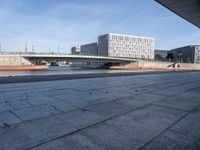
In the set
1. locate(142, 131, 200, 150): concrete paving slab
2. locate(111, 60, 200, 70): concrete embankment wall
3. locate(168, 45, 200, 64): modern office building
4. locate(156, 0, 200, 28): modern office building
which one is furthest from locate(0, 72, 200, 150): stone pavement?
locate(168, 45, 200, 64): modern office building

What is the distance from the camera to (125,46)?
6260 inches

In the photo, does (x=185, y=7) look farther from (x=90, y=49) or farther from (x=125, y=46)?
(x=90, y=49)

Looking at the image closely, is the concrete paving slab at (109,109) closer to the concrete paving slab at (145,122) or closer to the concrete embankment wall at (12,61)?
the concrete paving slab at (145,122)

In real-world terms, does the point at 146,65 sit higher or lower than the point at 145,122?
higher

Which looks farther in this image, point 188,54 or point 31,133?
point 188,54

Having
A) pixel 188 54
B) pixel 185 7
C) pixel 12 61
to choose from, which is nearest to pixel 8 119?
pixel 185 7

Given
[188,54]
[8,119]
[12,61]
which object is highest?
[188,54]

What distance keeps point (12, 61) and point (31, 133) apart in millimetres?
61529

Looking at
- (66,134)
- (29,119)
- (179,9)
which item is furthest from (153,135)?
(179,9)

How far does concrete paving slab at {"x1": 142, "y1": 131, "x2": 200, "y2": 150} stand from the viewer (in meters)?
4.13

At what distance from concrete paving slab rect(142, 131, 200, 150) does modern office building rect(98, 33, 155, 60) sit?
145 meters

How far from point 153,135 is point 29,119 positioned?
3.98m

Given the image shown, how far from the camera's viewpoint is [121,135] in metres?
4.77

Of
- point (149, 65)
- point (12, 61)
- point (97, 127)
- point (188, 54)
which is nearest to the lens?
point (97, 127)
